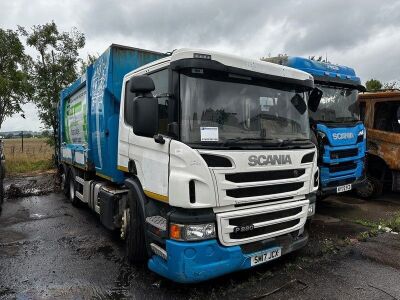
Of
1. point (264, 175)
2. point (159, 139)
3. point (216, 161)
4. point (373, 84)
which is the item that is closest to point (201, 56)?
point (159, 139)

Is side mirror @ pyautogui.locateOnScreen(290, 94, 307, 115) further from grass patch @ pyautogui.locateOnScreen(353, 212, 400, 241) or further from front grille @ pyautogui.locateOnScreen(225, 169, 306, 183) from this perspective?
grass patch @ pyautogui.locateOnScreen(353, 212, 400, 241)

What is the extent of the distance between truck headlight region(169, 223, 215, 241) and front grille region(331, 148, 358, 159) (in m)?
4.14

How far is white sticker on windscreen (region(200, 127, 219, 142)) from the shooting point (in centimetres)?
361

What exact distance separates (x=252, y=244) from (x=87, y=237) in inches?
140

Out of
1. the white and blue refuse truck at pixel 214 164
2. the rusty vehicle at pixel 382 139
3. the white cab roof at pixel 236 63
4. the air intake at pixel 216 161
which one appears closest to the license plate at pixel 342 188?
the rusty vehicle at pixel 382 139

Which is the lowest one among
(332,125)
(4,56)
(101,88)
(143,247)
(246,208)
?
(143,247)

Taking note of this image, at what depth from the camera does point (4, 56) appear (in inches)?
650

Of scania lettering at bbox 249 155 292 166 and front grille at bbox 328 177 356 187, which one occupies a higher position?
scania lettering at bbox 249 155 292 166

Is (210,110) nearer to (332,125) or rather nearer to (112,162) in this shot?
(112,162)

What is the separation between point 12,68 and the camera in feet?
54.4

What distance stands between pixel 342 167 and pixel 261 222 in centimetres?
384

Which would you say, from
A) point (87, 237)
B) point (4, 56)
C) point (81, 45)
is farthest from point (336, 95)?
point (4, 56)

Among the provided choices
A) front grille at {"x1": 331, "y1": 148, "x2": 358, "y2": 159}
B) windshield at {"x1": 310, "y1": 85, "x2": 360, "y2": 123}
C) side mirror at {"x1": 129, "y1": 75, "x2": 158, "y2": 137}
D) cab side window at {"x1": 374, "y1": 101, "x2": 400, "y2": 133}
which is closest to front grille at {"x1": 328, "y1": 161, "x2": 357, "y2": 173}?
front grille at {"x1": 331, "y1": 148, "x2": 358, "y2": 159}

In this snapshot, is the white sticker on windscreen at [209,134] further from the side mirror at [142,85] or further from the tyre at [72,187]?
the tyre at [72,187]
